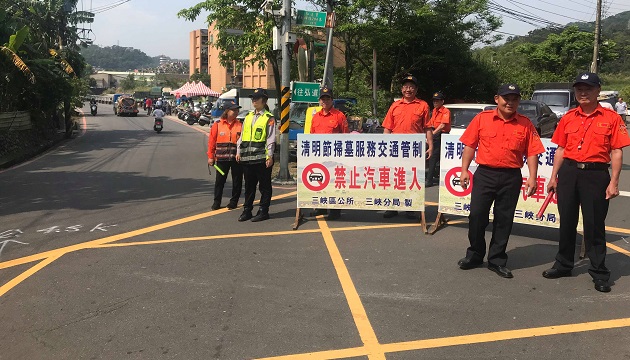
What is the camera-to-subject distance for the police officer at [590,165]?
4668 millimetres

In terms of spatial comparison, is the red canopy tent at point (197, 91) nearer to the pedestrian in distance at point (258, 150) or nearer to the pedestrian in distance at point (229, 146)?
the pedestrian in distance at point (229, 146)

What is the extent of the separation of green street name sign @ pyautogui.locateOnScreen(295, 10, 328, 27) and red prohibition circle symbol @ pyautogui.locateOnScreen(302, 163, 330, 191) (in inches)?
164

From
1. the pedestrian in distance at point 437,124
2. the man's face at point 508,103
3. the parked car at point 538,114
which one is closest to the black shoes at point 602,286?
the man's face at point 508,103

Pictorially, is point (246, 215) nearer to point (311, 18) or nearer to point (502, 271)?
point (502, 271)

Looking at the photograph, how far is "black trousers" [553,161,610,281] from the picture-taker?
4.77m

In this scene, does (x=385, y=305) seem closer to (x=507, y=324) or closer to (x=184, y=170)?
(x=507, y=324)

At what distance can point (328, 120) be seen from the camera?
25.1ft

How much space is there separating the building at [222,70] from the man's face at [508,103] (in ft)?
73.8

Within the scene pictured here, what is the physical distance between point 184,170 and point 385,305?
31.5 feet

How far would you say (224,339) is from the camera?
12.6 ft

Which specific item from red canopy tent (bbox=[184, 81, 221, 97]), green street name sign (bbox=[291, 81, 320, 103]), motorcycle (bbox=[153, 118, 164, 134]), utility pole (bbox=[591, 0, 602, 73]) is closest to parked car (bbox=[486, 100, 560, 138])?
green street name sign (bbox=[291, 81, 320, 103])

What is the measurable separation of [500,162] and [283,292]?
230cm

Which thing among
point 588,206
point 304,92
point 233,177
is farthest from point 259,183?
point 588,206

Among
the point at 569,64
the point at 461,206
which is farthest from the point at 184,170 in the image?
the point at 569,64
